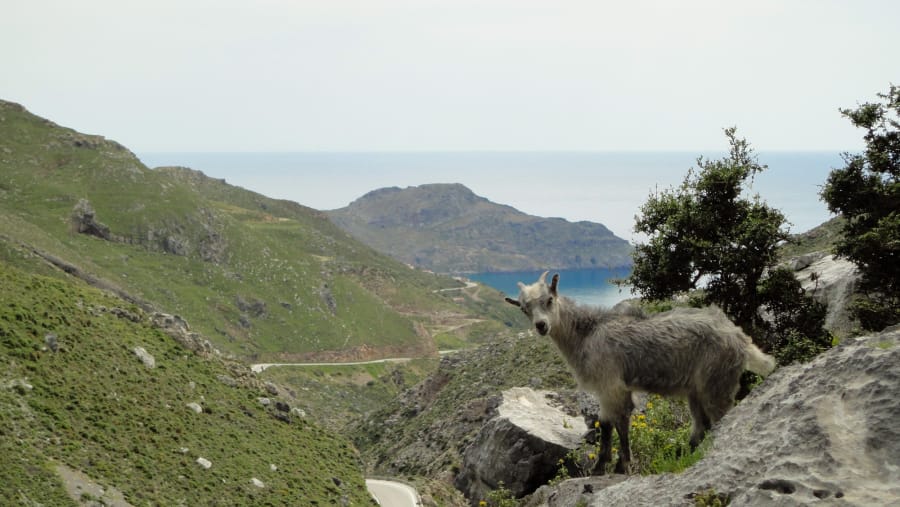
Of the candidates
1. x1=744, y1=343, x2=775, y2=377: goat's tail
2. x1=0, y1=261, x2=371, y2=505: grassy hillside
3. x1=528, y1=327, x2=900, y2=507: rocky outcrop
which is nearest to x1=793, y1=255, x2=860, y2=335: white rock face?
x1=744, y1=343, x2=775, y2=377: goat's tail

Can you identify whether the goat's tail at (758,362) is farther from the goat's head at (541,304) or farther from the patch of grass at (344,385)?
the patch of grass at (344,385)

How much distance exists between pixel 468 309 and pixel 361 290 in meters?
38.5

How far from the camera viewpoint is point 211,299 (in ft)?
334

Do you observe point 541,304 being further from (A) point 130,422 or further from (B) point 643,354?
(A) point 130,422

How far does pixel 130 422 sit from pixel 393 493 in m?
12.7

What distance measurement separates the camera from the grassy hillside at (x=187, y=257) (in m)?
93.4

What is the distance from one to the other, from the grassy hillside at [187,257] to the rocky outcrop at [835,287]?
232ft

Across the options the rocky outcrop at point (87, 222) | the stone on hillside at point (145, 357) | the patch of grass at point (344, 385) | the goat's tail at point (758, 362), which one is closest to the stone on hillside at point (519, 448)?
the goat's tail at point (758, 362)

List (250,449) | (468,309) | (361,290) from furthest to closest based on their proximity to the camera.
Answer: (468,309)
(361,290)
(250,449)

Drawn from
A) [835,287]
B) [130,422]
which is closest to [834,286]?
[835,287]

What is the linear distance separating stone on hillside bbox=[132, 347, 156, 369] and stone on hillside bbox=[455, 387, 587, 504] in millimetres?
20521

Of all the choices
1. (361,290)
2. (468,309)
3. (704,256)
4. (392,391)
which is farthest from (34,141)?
(704,256)

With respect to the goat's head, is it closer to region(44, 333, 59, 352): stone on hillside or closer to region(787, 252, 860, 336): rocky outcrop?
region(787, 252, 860, 336): rocky outcrop

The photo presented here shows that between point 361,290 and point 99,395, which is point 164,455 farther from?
point 361,290
